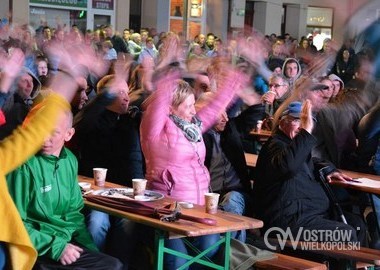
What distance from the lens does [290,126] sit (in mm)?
5055

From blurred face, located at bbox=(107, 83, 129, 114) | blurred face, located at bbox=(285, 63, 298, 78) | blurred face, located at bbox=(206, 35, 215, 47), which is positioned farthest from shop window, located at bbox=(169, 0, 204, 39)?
blurred face, located at bbox=(107, 83, 129, 114)

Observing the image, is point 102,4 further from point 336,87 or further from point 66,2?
point 336,87

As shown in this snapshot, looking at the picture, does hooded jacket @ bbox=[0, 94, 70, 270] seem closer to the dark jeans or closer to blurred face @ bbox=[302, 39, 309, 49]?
the dark jeans

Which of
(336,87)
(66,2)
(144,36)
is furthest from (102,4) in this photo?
(336,87)

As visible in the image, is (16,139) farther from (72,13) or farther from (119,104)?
(72,13)

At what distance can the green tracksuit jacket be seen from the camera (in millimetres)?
3783

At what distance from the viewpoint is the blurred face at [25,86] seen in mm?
5883

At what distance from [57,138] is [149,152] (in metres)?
0.95

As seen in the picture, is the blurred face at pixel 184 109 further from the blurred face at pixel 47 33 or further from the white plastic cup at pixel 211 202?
the blurred face at pixel 47 33

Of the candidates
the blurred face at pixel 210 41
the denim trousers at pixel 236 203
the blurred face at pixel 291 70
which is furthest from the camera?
the blurred face at pixel 210 41

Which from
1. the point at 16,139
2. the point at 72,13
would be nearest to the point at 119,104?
the point at 16,139

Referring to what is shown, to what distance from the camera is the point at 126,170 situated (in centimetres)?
538

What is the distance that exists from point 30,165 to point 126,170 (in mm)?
1588

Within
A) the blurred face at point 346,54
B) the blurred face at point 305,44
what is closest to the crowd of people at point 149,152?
the blurred face at point 346,54
